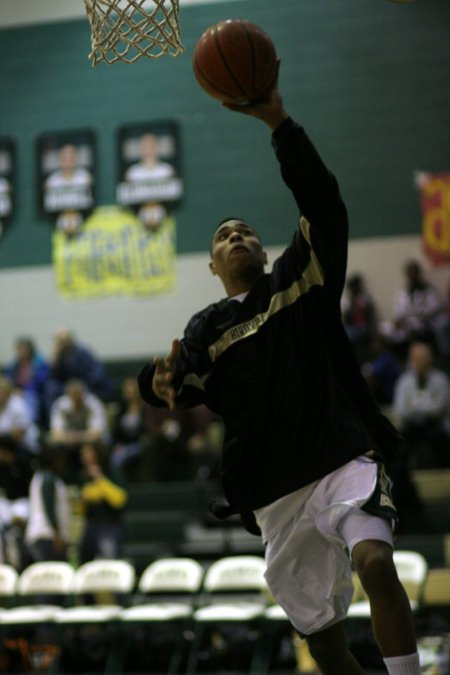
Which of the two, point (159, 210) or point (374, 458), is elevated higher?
point (374, 458)

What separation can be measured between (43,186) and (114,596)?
7559mm

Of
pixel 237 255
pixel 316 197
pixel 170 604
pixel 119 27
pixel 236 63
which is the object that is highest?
pixel 236 63

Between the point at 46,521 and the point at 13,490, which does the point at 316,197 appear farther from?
the point at 13,490

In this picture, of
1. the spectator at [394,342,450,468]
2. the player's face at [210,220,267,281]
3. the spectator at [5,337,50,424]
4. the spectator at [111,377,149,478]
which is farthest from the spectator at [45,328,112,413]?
the player's face at [210,220,267,281]

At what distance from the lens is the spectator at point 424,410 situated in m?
11.1

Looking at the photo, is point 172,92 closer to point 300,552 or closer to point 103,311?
point 103,311

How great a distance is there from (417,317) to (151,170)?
429cm

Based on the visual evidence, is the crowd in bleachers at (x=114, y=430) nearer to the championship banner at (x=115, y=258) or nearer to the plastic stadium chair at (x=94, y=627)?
the championship banner at (x=115, y=258)

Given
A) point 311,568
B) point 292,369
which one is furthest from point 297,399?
point 311,568

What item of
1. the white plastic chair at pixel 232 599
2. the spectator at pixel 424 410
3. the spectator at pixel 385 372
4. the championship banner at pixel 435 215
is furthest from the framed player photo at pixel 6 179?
the white plastic chair at pixel 232 599

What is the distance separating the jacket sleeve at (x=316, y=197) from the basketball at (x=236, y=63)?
169 millimetres

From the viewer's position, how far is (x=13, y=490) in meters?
11.2

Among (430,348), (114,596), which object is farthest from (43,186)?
(114,596)

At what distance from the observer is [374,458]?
12.2 feet
